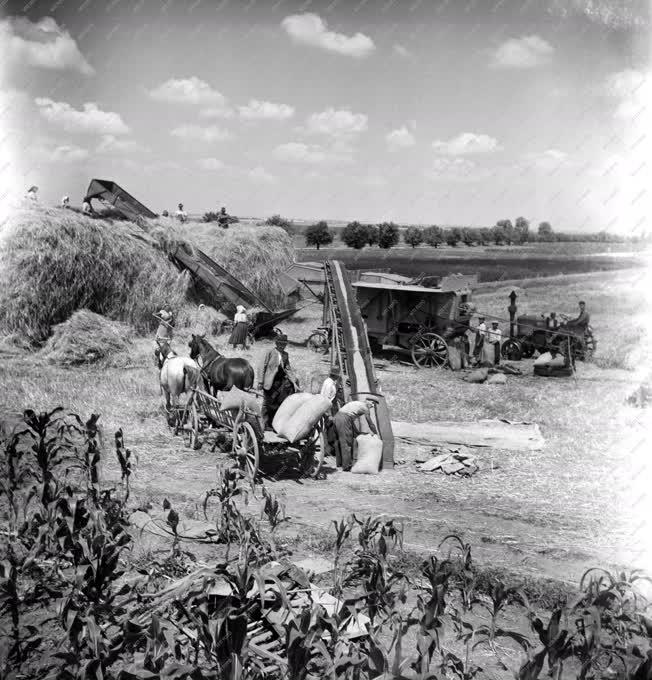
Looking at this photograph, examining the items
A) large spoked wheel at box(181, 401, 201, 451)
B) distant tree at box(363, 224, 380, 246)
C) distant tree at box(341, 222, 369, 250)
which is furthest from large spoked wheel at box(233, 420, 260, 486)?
distant tree at box(363, 224, 380, 246)

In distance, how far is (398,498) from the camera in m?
6.85

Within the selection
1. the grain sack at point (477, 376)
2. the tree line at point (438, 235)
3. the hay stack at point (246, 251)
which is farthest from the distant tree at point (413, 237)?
the grain sack at point (477, 376)

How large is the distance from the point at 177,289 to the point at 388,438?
1036 cm

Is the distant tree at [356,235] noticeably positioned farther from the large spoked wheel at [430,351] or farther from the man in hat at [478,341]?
the large spoked wheel at [430,351]

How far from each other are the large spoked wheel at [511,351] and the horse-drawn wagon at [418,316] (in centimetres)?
125

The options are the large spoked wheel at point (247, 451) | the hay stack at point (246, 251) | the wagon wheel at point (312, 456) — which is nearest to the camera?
the large spoked wheel at point (247, 451)

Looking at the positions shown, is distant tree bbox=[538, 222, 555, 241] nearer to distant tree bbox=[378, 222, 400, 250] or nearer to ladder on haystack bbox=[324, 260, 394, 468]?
distant tree bbox=[378, 222, 400, 250]

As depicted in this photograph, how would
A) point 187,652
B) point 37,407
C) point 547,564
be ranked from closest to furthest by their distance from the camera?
1. point 187,652
2. point 547,564
3. point 37,407

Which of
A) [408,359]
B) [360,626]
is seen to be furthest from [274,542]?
[408,359]

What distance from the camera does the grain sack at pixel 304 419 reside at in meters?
6.89

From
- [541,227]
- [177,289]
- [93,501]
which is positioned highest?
[541,227]

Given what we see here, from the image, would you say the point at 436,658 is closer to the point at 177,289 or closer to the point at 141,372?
the point at 141,372

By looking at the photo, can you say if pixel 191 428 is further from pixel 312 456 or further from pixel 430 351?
pixel 430 351

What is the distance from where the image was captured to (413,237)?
6097 centimetres
